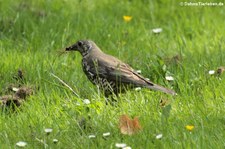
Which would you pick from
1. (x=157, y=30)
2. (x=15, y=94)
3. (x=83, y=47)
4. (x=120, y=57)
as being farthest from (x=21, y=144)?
(x=157, y=30)

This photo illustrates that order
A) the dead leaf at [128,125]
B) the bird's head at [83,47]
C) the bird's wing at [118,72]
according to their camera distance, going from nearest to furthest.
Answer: the dead leaf at [128,125] → the bird's wing at [118,72] → the bird's head at [83,47]

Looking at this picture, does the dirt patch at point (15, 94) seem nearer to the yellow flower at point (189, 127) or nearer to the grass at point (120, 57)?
the grass at point (120, 57)

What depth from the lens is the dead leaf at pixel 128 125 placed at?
572 centimetres

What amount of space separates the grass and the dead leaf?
5cm

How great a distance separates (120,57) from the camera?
8.09 m

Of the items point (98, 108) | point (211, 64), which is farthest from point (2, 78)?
point (211, 64)

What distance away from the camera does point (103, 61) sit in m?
7.24

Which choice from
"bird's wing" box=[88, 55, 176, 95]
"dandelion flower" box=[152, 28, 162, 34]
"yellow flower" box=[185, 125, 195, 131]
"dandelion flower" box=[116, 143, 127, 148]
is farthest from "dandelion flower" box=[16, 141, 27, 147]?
"dandelion flower" box=[152, 28, 162, 34]

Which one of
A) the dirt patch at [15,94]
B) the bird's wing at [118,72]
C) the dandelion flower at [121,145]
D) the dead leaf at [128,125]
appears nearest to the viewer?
the dandelion flower at [121,145]

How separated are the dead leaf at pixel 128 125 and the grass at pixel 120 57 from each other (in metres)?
0.05

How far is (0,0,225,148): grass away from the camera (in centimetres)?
582

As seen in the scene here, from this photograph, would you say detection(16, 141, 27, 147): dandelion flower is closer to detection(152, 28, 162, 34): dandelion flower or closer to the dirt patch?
the dirt patch

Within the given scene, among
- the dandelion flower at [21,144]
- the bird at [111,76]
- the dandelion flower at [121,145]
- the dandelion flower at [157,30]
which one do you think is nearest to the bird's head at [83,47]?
the bird at [111,76]

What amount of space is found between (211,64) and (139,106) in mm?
1378
